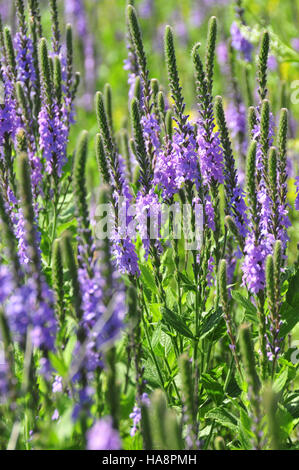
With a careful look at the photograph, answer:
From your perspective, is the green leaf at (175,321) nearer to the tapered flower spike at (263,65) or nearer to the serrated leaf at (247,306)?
the serrated leaf at (247,306)

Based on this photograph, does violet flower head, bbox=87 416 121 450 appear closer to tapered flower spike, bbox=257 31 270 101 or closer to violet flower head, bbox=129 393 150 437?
violet flower head, bbox=129 393 150 437

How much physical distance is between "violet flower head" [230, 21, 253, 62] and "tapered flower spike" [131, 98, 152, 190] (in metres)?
3.06

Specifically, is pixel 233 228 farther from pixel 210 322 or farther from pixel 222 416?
pixel 222 416

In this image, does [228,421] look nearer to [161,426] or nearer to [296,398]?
[296,398]

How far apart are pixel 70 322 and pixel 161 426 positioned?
1.68 m

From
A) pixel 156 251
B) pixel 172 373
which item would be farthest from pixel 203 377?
pixel 156 251

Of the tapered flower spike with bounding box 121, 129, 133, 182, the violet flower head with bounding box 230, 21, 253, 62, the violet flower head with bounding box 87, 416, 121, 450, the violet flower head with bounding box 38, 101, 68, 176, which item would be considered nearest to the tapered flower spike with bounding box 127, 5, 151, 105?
the violet flower head with bounding box 38, 101, 68, 176

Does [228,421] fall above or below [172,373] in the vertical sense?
below

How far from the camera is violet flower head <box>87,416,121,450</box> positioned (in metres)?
1.83

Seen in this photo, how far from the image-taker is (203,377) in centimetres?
291

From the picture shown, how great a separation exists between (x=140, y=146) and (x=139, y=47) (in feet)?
1.94

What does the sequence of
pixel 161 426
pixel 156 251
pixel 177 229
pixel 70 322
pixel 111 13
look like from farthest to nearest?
pixel 111 13, pixel 70 322, pixel 177 229, pixel 156 251, pixel 161 426

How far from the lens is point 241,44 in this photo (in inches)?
220

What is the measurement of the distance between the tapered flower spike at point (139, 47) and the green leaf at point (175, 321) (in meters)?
1.11
